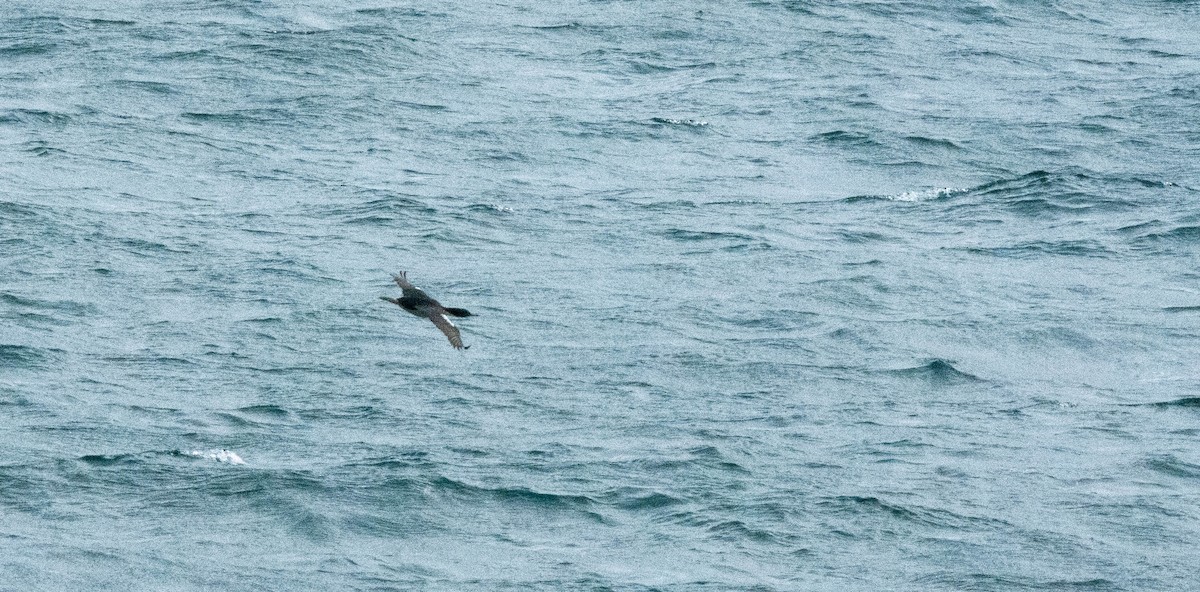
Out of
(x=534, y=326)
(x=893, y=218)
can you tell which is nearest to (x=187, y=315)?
(x=534, y=326)

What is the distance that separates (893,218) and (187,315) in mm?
9289

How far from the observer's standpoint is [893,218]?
99.3 ft

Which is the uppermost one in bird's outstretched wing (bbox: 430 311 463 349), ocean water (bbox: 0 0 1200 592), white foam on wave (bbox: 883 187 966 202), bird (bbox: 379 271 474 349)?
bird's outstretched wing (bbox: 430 311 463 349)

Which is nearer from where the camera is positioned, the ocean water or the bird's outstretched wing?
the bird's outstretched wing

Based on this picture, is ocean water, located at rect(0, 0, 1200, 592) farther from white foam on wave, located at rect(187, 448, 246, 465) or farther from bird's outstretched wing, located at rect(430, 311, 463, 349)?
bird's outstretched wing, located at rect(430, 311, 463, 349)

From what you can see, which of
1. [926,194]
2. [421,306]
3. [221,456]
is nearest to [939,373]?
[926,194]

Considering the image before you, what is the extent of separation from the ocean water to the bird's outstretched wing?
319 cm

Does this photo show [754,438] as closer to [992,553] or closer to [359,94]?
[992,553]

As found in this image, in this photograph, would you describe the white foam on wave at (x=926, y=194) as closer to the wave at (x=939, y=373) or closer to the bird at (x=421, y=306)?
the wave at (x=939, y=373)

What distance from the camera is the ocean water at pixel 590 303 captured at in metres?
21.7

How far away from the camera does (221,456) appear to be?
22844 millimetres

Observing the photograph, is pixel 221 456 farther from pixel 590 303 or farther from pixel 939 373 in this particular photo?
pixel 939 373

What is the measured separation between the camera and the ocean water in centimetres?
2167

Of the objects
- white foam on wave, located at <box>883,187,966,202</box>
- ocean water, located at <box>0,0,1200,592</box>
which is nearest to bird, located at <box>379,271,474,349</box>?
ocean water, located at <box>0,0,1200,592</box>
